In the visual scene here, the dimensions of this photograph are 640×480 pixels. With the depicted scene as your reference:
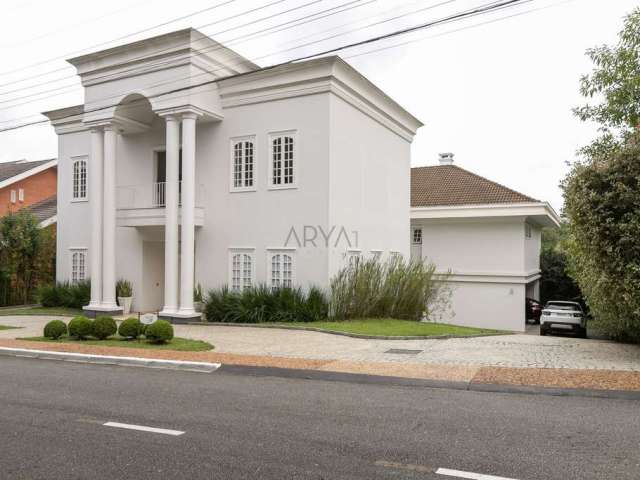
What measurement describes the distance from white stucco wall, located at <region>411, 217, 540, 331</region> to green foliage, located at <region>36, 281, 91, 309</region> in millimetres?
15380

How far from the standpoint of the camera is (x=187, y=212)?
1717 cm

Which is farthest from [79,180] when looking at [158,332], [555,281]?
[555,281]

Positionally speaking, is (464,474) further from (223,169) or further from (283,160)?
(223,169)

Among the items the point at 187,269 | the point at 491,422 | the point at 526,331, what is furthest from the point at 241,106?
the point at 526,331

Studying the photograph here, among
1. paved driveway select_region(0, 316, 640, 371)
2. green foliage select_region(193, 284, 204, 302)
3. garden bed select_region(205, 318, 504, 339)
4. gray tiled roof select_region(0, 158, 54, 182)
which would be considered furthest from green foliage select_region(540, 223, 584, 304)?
gray tiled roof select_region(0, 158, 54, 182)

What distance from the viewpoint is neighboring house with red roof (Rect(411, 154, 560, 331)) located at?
84.1 feet

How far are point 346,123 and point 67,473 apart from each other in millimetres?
14710

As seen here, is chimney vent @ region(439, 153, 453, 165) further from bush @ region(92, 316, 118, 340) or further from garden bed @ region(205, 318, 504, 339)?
bush @ region(92, 316, 118, 340)

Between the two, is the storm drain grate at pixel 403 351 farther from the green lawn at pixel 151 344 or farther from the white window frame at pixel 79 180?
the white window frame at pixel 79 180

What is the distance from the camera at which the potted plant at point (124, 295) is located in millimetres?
19641

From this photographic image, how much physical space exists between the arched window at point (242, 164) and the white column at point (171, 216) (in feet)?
6.41

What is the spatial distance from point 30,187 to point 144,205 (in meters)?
16.9

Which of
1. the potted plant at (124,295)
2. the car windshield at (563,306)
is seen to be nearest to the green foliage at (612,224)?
the car windshield at (563,306)

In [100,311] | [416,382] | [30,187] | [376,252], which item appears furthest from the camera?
[30,187]
